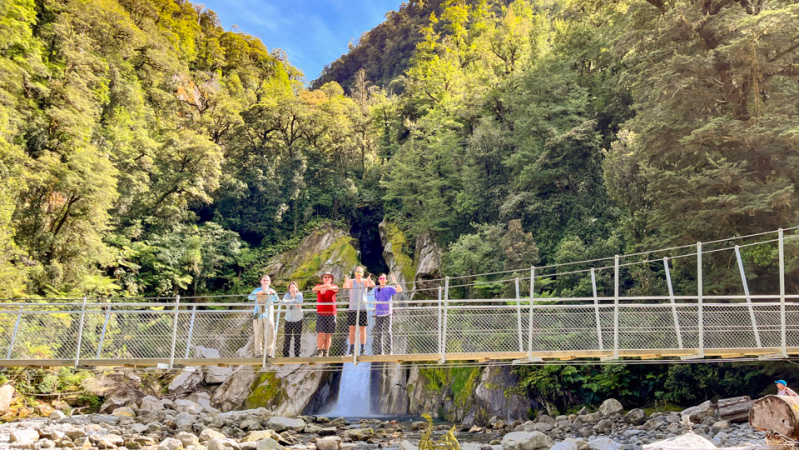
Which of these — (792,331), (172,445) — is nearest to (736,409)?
(792,331)

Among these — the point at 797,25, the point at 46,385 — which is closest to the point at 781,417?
the point at 797,25

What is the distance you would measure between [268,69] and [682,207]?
3135 centimetres

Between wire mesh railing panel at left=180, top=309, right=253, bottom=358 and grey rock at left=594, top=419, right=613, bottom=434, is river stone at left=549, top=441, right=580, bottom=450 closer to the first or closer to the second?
grey rock at left=594, top=419, right=613, bottom=434

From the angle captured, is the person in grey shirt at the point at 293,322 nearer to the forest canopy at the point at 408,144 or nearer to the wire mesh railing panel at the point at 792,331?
the wire mesh railing panel at the point at 792,331

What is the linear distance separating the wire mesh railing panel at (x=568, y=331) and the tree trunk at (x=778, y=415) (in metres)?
3.12

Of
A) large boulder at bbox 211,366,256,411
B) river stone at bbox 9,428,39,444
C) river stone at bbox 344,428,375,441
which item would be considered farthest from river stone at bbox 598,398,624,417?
large boulder at bbox 211,366,256,411

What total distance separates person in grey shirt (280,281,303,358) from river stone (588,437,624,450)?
532cm

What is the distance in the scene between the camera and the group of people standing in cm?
814

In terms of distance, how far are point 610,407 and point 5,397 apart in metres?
14.0

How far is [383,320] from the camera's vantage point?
27.3ft

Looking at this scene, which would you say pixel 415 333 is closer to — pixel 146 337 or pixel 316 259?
pixel 146 337

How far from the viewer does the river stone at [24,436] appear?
8750 millimetres

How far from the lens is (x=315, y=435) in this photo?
40.7ft

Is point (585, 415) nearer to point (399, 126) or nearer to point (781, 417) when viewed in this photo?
point (781, 417)
